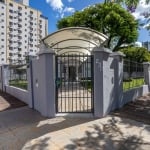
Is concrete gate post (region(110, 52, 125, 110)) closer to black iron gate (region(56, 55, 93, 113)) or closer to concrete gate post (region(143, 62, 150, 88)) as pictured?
Answer: black iron gate (region(56, 55, 93, 113))

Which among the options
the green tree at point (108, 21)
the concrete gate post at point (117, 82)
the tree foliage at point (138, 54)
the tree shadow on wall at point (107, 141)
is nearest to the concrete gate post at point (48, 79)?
the tree shadow on wall at point (107, 141)

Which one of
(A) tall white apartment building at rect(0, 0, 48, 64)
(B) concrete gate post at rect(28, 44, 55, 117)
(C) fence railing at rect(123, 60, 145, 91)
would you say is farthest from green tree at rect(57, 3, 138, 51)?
(A) tall white apartment building at rect(0, 0, 48, 64)

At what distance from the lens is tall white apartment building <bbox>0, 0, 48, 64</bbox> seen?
7644cm

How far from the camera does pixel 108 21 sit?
24.3 meters

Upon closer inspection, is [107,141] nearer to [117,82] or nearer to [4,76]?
[117,82]

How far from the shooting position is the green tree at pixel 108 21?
24.4 meters

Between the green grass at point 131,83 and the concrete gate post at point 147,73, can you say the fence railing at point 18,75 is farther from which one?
the concrete gate post at point 147,73

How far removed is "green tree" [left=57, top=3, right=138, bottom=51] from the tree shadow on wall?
18883 millimetres

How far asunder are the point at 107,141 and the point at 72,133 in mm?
1020

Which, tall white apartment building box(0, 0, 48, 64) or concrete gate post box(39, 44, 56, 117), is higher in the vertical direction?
tall white apartment building box(0, 0, 48, 64)

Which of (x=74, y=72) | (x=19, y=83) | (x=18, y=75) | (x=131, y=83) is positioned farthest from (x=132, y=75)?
(x=18, y=75)

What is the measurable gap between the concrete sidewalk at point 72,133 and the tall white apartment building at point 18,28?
228ft

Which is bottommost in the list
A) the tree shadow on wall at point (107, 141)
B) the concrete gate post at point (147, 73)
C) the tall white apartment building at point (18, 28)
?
the tree shadow on wall at point (107, 141)

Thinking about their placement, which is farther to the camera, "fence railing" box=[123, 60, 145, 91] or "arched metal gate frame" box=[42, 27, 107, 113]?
"fence railing" box=[123, 60, 145, 91]
